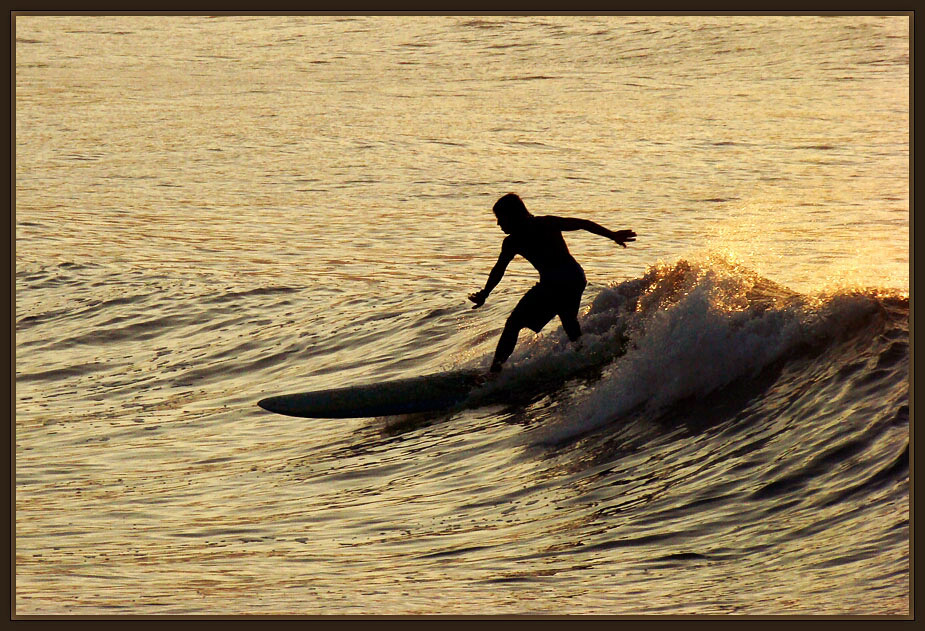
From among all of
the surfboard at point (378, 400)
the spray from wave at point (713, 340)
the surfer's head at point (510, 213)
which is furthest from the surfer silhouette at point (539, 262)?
the surfboard at point (378, 400)

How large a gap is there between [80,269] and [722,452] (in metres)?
12.4

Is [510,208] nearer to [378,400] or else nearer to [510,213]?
[510,213]

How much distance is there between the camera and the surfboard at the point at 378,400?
10188 millimetres

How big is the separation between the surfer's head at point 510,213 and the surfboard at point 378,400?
168cm

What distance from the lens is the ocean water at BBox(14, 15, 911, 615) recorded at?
6.76 meters

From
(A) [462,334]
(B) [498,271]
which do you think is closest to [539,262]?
(B) [498,271]

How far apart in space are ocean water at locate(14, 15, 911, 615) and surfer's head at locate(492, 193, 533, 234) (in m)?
1.52

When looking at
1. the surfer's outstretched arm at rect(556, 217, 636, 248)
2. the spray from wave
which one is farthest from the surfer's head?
the spray from wave

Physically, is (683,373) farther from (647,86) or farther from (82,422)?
(647,86)

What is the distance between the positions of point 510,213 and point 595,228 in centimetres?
67

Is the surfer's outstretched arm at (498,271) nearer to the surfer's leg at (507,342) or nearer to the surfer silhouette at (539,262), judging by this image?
the surfer silhouette at (539,262)

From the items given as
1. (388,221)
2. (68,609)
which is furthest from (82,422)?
(388,221)

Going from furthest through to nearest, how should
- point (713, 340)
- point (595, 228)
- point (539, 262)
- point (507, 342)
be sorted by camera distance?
point (507, 342) → point (713, 340) → point (539, 262) → point (595, 228)

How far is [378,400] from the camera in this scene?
33.4ft
